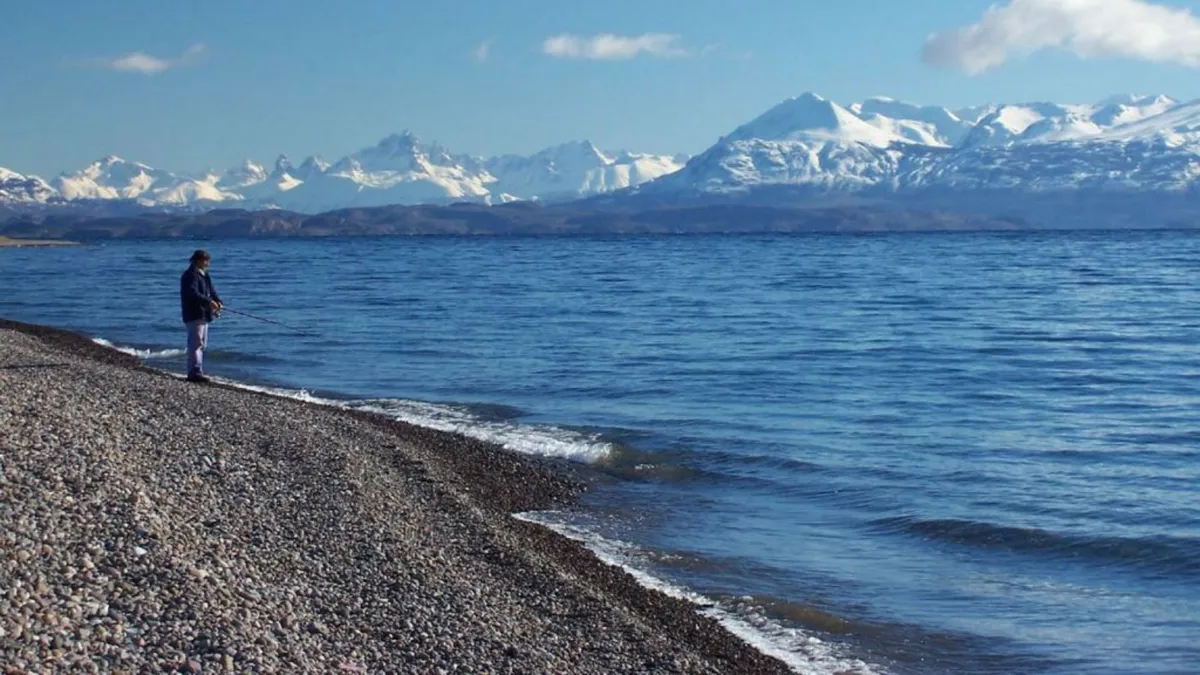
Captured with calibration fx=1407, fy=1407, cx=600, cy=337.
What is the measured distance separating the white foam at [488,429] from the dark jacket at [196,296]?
2.96 m

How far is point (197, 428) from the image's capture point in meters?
16.3

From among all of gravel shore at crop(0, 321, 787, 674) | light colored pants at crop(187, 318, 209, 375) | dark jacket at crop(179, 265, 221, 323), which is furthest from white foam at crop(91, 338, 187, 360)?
gravel shore at crop(0, 321, 787, 674)

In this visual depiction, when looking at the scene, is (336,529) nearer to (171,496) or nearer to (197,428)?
(171,496)

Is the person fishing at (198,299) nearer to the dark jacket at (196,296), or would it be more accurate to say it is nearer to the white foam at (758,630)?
the dark jacket at (196,296)

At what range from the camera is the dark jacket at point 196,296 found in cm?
2189

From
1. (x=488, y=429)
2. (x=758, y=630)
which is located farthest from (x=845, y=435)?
(x=758, y=630)

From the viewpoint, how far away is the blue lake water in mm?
12648

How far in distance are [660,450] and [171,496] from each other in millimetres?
9518

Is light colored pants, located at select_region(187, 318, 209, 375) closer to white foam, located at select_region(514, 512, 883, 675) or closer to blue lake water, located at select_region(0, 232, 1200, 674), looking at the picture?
blue lake water, located at select_region(0, 232, 1200, 674)

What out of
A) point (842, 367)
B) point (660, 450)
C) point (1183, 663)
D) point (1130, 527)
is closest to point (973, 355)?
point (842, 367)

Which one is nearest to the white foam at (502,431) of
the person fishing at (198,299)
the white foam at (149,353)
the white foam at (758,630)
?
the person fishing at (198,299)

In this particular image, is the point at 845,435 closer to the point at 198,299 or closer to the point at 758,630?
the point at 198,299

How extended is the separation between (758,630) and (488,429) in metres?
10.5

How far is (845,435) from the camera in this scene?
22.1 m
